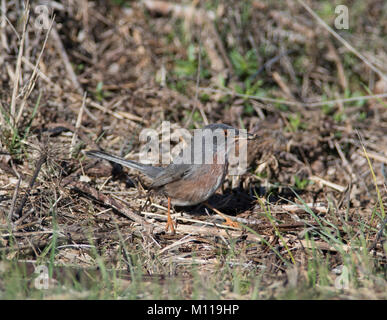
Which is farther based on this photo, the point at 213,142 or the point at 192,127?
the point at 192,127

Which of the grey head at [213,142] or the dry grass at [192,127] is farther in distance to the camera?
the grey head at [213,142]

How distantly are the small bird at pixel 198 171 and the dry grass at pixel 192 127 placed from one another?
0.29 m

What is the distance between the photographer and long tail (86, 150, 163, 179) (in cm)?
505

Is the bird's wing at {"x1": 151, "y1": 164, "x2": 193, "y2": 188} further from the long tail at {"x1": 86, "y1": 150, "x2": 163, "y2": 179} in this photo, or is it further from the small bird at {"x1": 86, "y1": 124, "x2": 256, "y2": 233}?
the long tail at {"x1": 86, "y1": 150, "x2": 163, "y2": 179}

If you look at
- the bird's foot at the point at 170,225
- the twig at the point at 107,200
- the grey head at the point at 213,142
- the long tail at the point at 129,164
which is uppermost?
the grey head at the point at 213,142

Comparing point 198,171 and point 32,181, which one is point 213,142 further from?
point 32,181

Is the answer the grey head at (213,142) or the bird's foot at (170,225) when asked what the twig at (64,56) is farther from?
the bird's foot at (170,225)

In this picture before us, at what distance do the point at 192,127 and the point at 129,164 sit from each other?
143 cm

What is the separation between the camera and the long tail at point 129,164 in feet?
16.6

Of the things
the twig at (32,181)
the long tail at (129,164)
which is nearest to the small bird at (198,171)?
the long tail at (129,164)

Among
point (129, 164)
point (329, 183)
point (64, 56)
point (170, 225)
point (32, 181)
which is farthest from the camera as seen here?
point (64, 56)

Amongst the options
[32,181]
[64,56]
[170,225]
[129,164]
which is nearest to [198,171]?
[170,225]

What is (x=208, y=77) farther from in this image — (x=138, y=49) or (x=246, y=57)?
(x=138, y=49)

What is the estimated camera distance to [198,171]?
4.91 m
